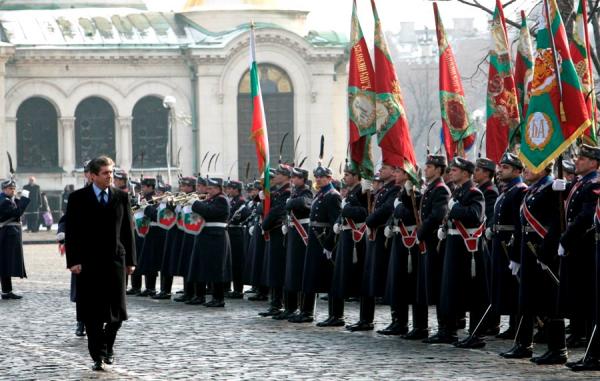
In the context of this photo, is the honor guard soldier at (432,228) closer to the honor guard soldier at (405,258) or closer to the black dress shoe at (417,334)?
the black dress shoe at (417,334)

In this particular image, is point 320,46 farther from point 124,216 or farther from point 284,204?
point 124,216

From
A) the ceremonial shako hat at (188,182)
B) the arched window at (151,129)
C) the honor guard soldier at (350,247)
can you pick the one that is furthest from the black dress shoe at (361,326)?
the arched window at (151,129)

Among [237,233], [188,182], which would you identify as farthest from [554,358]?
[237,233]

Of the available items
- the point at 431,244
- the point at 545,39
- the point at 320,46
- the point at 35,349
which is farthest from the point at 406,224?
the point at 320,46

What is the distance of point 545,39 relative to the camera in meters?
13.6

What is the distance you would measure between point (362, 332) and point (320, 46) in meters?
36.5

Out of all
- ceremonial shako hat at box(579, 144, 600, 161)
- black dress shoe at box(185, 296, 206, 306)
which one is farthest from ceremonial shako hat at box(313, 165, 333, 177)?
ceremonial shako hat at box(579, 144, 600, 161)

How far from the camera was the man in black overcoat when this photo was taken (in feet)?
42.7

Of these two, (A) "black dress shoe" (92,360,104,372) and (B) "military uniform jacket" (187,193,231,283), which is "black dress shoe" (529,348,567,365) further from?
(B) "military uniform jacket" (187,193,231,283)

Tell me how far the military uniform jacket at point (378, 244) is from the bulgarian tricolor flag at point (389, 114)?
315 millimetres

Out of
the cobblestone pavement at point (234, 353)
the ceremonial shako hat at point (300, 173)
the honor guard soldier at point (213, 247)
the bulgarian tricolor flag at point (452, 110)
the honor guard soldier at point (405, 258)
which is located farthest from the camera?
the honor guard soldier at point (213, 247)

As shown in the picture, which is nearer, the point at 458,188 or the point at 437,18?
the point at 458,188

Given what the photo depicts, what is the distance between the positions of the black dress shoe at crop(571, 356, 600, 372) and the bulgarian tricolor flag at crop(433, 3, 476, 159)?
4649 mm

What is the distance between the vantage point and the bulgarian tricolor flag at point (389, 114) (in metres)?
15.8
